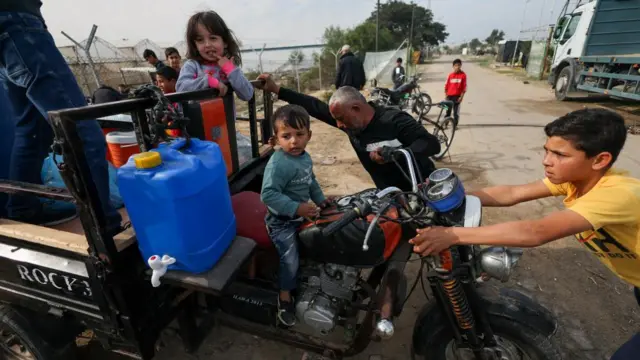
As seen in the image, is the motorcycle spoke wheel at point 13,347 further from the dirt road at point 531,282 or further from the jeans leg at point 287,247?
the jeans leg at point 287,247

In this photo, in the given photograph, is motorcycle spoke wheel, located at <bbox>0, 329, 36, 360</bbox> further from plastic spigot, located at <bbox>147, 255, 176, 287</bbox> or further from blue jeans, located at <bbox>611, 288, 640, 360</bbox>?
blue jeans, located at <bbox>611, 288, 640, 360</bbox>

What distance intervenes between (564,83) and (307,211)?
556 inches

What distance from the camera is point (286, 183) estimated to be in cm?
184

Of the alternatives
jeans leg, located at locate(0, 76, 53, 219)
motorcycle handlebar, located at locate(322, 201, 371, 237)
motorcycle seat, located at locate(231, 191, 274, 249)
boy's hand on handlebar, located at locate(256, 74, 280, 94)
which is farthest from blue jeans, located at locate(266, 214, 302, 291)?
jeans leg, located at locate(0, 76, 53, 219)

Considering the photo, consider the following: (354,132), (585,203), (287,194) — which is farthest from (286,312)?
(585,203)

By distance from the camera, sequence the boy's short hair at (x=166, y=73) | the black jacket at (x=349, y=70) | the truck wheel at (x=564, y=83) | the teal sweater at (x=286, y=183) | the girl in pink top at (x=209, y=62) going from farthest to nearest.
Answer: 1. the truck wheel at (x=564, y=83)
2. the black jacket at (x=349, y=70)
3. the boy's short hair at (x=166, y=73)
4. the girl in pink top at (x=209, y=62)
5. the teal sweater at (x=286, y=183)

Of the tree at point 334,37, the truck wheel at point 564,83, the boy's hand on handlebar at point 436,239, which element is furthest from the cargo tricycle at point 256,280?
the tree at point 334,37

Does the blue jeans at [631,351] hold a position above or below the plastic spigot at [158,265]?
below

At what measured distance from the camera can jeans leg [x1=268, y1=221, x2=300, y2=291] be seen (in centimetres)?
179

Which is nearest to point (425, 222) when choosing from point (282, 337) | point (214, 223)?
point (214, 223)

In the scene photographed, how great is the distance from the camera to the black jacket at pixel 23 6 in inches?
69.0

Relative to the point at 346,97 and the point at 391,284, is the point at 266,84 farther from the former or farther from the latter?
the point at 391,284

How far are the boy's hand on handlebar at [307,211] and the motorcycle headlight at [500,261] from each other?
86 cm

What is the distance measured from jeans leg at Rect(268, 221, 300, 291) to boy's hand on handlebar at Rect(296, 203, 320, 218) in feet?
0.36
